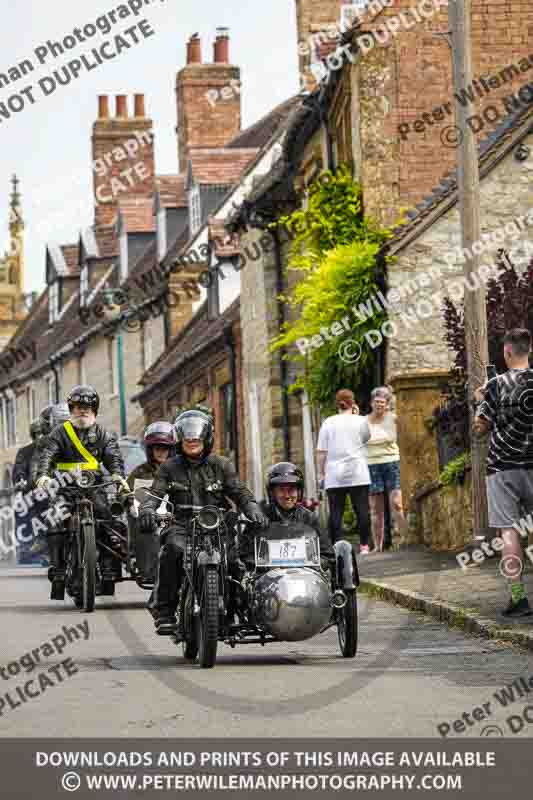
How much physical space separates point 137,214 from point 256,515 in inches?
1689

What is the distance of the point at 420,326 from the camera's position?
22359 mm

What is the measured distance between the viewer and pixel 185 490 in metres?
10.9

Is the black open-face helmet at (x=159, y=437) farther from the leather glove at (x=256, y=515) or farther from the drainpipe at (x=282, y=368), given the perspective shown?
the drainpipe at (x=282, y=368)

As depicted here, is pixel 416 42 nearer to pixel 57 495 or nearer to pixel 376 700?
pixel 57 495

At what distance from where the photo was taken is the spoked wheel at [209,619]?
10055 mm

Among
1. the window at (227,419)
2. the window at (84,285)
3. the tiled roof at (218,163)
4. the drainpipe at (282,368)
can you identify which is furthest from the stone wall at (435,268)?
the window at (84,285)

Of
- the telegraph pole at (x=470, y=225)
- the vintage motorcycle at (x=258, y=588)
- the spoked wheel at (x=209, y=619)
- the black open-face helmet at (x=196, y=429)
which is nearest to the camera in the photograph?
the spoked wheel at (x=209, y=619)

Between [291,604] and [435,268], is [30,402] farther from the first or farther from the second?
[291,604]

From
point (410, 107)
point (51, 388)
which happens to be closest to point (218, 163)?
point (51, 388)

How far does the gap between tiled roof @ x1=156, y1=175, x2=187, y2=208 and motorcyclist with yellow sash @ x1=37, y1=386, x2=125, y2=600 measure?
3358 centimetres

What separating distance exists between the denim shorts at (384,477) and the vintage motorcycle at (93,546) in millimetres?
4685
